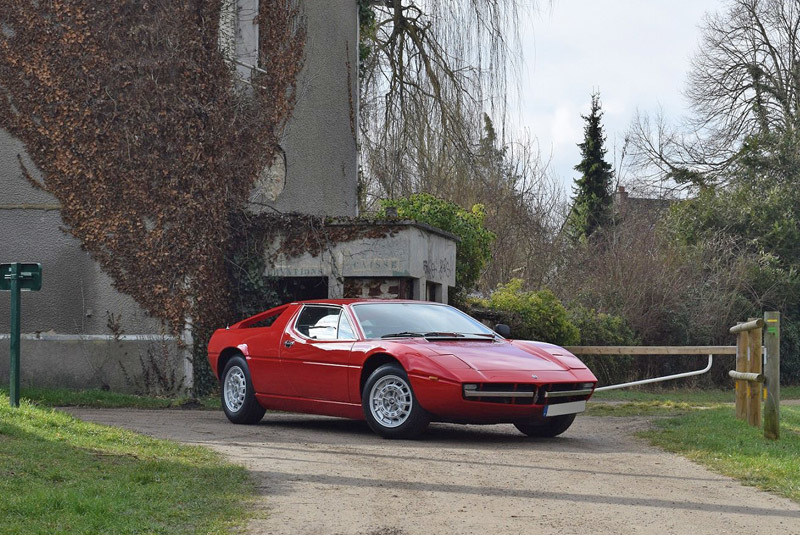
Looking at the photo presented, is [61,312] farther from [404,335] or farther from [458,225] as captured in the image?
[404,335]

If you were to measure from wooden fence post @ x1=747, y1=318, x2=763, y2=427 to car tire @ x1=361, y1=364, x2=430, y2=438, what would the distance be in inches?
148

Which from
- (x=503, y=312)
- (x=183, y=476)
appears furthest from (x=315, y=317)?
(x=503, y=312)

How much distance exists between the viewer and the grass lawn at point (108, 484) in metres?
5.99

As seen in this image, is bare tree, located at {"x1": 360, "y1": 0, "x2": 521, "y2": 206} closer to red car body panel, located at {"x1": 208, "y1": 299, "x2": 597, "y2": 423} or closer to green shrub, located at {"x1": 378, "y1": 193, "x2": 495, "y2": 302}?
green shrub, located at {"x1": 378, "y1": 193, "x2": 495, "y2": 302}

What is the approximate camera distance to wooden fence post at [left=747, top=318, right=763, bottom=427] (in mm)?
11625

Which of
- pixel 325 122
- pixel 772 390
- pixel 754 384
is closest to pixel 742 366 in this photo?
pixel 754 384

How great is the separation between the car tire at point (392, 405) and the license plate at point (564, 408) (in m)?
1.16

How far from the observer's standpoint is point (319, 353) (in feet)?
37.8

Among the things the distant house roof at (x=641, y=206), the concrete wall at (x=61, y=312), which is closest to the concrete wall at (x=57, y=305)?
the concrete wall at (x=61, y=312)

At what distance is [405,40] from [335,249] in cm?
610

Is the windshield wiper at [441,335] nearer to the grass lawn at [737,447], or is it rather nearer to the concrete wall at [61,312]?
the grass lawn at [737,447]

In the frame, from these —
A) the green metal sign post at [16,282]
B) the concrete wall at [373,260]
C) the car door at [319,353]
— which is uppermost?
the concrete wall at [373,260]

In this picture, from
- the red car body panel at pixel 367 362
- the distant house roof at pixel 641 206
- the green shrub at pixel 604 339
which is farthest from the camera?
the distant house roof at pixel 641 206

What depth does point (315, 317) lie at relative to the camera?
12016 millimetres
